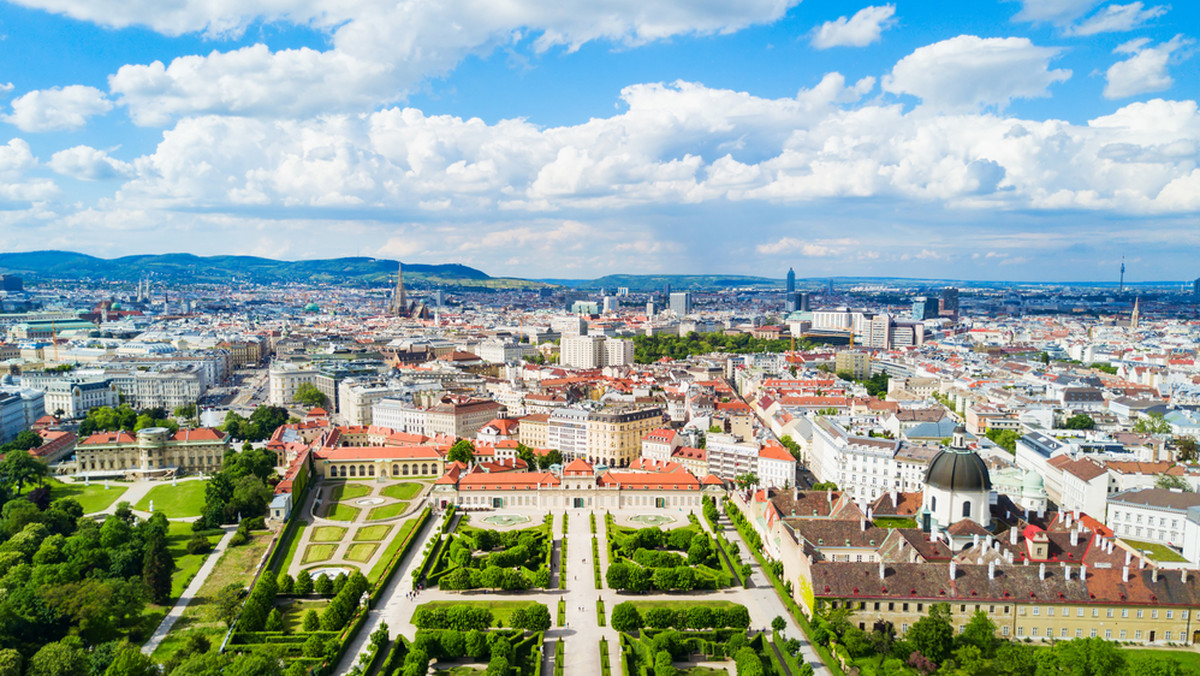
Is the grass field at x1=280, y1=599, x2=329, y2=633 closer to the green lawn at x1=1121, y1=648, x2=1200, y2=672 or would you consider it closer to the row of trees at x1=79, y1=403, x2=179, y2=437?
the green lawn at x1=1121, y1=648, x2=1200, y2=672

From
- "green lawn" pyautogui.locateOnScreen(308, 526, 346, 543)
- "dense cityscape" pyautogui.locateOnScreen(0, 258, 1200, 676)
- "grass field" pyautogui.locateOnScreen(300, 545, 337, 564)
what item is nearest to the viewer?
"dense cityscape" pyautogui.locateOnScreen(0, 258, 1200, 676)

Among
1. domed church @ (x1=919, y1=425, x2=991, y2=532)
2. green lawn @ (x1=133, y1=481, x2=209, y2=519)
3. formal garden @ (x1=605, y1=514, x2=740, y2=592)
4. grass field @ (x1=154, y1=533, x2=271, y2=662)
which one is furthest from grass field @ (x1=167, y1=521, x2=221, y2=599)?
domed church @ (x1=919, y1=425, x2=991, y2=532)

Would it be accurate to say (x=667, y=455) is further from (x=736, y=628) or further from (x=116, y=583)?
(x=116, y=583)

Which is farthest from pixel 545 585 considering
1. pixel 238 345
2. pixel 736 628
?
pixel 238 345

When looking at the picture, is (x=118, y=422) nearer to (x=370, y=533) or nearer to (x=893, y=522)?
(x=370, y=533)

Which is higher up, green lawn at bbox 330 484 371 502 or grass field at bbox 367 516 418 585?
grass field at bbox 367 516 418 585

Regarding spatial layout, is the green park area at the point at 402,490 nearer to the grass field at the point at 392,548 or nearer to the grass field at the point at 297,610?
the grass field at the point at 392,548

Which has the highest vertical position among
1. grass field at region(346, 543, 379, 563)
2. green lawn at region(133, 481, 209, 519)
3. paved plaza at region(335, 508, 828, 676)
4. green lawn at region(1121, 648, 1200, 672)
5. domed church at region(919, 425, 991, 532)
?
domed church at region(919, 425, 991, 532)

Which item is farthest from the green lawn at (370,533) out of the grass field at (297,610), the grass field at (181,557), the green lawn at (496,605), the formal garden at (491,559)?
the green lawn at (496,605)
